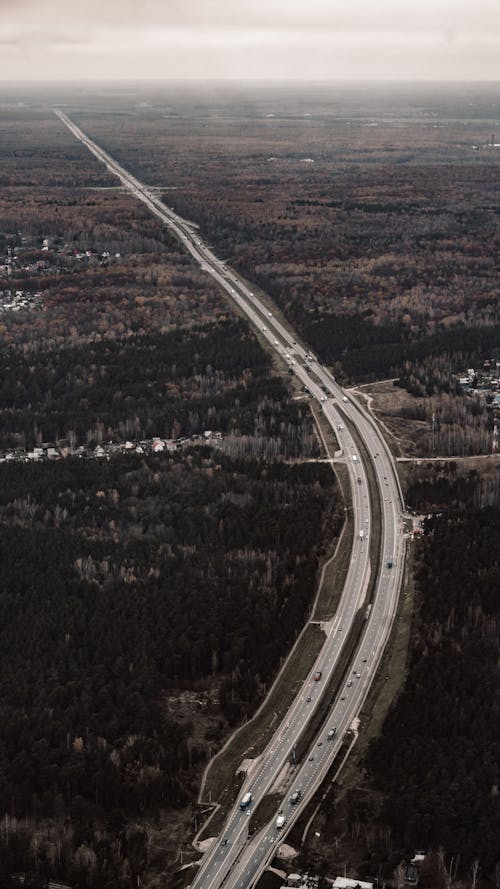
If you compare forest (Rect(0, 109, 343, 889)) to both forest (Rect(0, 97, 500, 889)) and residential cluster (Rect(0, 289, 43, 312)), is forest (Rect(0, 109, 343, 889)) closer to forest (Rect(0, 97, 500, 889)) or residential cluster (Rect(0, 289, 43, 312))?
forest (Rect(0, 97, 500, 889))

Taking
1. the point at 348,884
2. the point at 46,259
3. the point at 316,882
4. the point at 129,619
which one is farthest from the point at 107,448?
the point at 46,259

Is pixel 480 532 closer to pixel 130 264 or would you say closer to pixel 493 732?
pixel 493 732

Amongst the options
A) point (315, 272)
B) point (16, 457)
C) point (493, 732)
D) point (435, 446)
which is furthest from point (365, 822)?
point (315, 272)

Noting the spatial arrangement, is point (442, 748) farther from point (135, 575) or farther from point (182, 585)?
point (135, 575)

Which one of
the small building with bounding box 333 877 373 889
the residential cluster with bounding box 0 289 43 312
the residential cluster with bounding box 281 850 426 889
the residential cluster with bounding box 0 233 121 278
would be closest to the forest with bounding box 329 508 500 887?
the residential cluster with bounding box 281 850 426 889

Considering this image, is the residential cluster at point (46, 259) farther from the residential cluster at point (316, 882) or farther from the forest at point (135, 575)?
the residential cluster at point (316, 882)

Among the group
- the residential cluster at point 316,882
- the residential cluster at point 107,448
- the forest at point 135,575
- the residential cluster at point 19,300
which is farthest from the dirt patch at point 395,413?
the residential cluster at point 316,882
